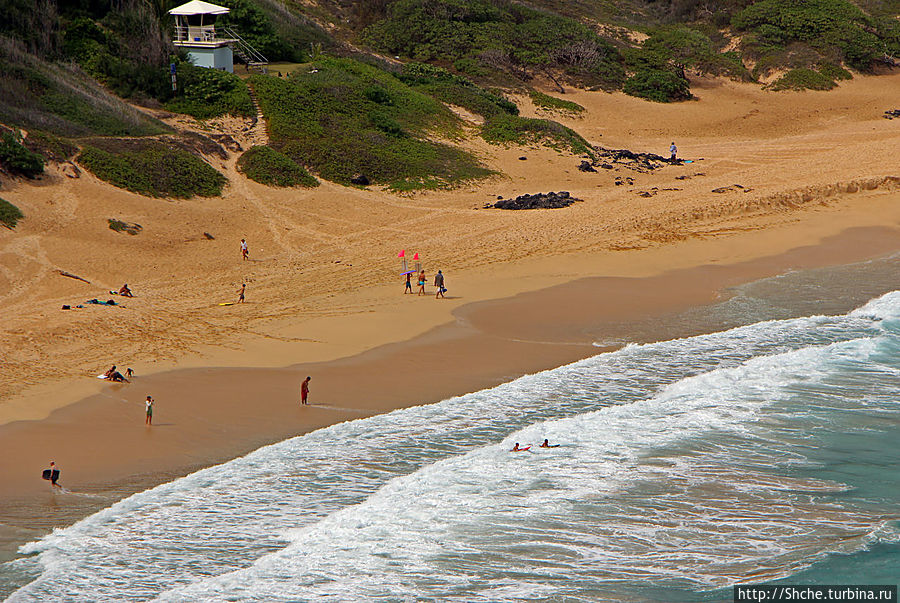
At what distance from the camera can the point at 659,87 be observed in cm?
5253

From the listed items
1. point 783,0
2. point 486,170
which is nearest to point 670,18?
point 783,0

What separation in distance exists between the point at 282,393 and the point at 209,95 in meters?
22.3

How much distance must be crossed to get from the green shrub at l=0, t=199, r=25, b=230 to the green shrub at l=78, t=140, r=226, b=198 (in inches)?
137

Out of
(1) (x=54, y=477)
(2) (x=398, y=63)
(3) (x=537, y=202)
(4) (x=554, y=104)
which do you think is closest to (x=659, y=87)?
(4) (x=554, y=104)

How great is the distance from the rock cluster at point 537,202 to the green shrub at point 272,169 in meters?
6.72

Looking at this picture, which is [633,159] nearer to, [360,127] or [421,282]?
[360,127]

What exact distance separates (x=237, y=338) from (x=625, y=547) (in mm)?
11221

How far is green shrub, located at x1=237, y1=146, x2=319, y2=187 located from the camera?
33969mm

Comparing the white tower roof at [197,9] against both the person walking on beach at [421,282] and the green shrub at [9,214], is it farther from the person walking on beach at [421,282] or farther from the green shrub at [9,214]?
the person walking on beach at [421,282]

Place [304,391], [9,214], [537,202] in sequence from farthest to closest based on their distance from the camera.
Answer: [537,202], [9,214], [304,391]

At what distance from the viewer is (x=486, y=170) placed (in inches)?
1502

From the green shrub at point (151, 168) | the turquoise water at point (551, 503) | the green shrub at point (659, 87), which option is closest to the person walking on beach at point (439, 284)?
the turquoise water at point (551, 503)

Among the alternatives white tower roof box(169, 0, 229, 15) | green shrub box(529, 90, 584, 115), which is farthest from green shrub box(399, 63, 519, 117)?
white tower roof box(169, 0, 229, 15)

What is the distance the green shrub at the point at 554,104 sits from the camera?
48906mm
